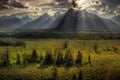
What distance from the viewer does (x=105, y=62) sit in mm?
106375

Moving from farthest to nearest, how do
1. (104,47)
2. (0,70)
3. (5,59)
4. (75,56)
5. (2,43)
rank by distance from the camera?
(2,43) → (104,47) → (75,56) → (5,59) → (0,70)

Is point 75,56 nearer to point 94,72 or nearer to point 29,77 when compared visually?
point 94,72

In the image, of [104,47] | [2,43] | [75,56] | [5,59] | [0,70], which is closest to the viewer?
[0,70]

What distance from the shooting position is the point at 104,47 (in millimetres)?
142375

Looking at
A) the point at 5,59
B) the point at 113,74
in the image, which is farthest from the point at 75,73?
the point at 5,59

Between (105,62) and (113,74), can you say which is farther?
(105,62)

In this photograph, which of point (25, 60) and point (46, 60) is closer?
point (46, 60)

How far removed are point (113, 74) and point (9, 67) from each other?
28634 millimetres

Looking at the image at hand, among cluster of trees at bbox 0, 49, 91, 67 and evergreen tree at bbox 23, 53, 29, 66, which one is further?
evergreen tree at bbox 23, 53, 29, 66

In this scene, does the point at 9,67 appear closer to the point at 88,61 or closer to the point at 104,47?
the point at 88,61

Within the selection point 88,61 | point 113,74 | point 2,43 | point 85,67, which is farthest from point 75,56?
point 2,43

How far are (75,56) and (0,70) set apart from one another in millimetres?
28982

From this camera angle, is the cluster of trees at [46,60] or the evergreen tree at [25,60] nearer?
the cluster of trees at [46,60]

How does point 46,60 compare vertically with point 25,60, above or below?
below
